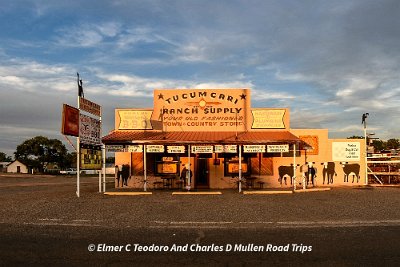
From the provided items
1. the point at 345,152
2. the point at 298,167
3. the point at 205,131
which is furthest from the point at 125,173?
the point at 345,152

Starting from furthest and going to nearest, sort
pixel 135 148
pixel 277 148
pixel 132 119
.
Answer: pixel 132 119 < pixel 277 148 < pixel 135 148

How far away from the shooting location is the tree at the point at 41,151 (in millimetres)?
88812

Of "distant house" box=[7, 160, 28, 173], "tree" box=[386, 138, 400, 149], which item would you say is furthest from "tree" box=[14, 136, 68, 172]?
"tree" box=[386, 138, 400, 149]

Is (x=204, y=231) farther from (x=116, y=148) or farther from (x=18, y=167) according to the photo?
(x=18, y=167)

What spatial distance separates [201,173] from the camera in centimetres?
2552

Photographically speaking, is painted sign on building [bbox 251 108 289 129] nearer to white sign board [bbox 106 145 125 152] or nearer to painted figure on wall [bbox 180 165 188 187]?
painted figure on wall [bbox 180 165 188 187]

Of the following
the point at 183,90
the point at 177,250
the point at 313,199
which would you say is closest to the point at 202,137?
the point at 183,90

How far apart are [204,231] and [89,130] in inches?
488

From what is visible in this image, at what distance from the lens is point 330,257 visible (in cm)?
741

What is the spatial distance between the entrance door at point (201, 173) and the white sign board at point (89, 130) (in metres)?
6.74

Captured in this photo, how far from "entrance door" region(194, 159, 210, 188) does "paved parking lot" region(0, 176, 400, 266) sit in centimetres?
773

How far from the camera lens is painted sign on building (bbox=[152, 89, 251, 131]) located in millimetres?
25109

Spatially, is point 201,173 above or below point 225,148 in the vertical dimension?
below

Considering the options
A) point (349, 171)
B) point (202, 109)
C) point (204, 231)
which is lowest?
point (204, 231)
